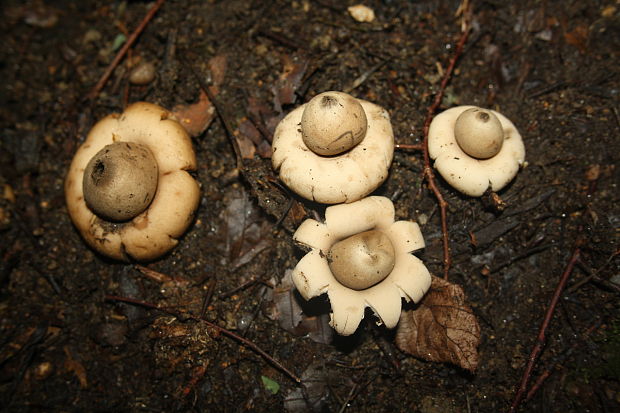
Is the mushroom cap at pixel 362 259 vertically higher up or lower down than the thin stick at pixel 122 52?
lower down

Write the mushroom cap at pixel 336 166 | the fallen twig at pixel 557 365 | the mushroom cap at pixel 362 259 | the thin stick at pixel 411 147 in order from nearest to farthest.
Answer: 1. the mushroom cap at pixel 362 259
2. the mushroom cap at pixel 336 166
3. the fallen twig at pixel 557 365
4. the thin stick at pixel 411 147

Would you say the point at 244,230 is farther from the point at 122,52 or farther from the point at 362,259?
the point at 122,52

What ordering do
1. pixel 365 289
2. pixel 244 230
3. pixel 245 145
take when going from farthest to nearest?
pixel 245 145 → pixel 244 230 → pixel 365 289

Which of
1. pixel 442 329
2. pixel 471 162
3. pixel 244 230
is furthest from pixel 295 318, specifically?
pixel 471 162

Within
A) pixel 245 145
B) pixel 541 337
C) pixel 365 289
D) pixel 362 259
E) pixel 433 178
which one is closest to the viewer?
pixel 362 259

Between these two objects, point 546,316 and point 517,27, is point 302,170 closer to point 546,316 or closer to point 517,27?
point 546,316

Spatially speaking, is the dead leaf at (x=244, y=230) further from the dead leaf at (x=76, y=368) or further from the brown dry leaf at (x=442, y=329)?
the dead leaf at (x=76, y=368)

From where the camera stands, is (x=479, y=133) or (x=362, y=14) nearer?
(x=479, y=133)

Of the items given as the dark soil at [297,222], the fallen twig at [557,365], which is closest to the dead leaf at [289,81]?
the dark soil at [297,222]
